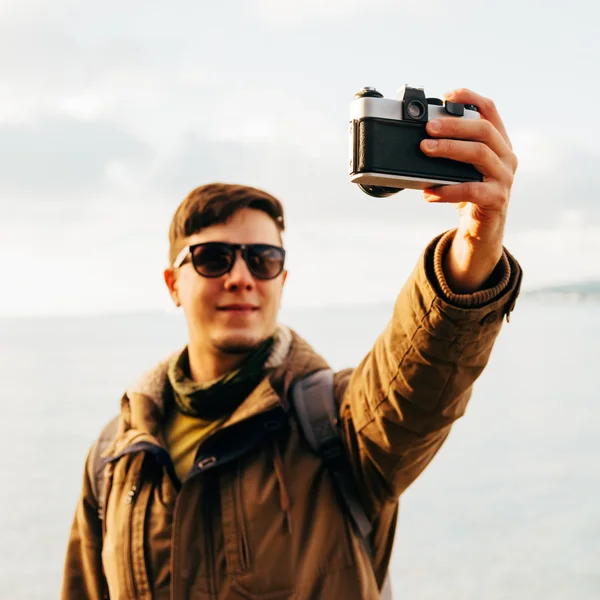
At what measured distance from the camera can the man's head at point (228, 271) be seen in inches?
122

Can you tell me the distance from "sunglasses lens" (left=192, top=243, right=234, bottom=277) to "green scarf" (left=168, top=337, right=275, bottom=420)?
0.34 m

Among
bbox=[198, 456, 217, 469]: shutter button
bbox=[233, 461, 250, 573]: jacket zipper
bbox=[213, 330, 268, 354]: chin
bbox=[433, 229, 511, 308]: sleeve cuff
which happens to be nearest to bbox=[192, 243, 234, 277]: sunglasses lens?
bbox=[213, 330, 268, 354]: chin

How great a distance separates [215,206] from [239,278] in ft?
1.10

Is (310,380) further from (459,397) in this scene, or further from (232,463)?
(459,397)

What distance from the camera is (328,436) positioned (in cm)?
279

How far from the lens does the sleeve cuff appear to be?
2205 mm

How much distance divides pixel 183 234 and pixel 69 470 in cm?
1764

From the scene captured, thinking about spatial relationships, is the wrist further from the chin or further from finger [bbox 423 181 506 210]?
the chin

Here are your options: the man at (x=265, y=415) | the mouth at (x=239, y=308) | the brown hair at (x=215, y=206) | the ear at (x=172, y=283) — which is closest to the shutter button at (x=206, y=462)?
the man at (x=265, y=415)

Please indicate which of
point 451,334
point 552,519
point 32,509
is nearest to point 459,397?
point 451,334

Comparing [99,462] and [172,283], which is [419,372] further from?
[99,462]

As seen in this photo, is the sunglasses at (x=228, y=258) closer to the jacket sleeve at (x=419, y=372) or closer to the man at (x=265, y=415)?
the man at (x=265, y=415)

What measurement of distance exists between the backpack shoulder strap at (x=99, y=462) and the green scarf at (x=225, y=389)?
15.6 inches

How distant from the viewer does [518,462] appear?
22812 millimetres
